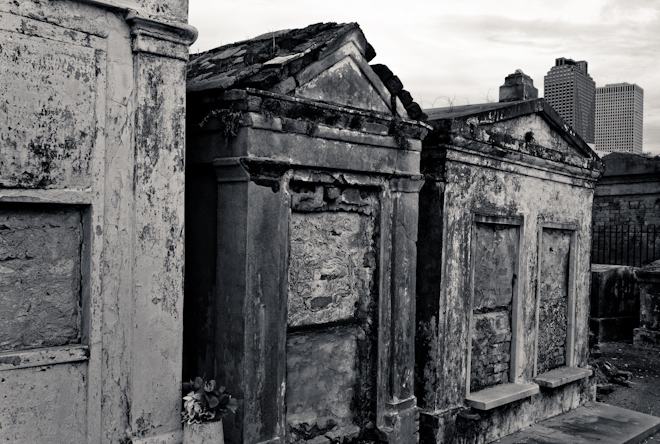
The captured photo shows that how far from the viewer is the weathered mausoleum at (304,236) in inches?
153

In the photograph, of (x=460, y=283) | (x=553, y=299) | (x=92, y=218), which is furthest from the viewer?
(x=553, y=299)

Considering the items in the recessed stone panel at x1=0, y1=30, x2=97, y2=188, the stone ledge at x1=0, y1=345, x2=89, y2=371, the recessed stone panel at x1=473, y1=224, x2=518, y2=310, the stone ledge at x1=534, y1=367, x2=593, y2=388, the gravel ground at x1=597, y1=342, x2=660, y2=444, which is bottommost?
the gravel ground at x1=597, y1=342, x2=660, y2=444

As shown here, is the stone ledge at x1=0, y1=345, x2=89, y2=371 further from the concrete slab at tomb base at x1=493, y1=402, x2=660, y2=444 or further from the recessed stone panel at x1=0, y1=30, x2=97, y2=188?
the concrete slab at tomb base at x1=493, y1=402, x2=660, y2=444

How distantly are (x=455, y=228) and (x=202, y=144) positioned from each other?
2.44m

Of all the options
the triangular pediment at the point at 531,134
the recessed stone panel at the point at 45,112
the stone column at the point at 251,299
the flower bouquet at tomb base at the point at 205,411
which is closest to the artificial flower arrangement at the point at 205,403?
the flower bouquet at tomb base at the point at 205,411

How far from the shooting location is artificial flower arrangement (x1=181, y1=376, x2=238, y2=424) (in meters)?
3.57

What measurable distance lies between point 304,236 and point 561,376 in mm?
4005

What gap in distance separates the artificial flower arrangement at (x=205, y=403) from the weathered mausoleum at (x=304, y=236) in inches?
8.3

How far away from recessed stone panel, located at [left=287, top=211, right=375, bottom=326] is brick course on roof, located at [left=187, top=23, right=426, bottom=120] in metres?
0.93

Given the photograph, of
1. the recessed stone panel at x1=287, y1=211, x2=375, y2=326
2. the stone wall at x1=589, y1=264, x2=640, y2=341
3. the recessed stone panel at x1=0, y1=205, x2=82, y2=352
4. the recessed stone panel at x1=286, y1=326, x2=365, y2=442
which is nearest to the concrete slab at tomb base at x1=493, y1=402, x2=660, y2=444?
the recessed stone panel at x1=286, y1=326, x2=365, y2=442

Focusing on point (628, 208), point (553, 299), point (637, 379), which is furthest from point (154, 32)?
point (628, 208)

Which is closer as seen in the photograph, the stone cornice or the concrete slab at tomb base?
the stone cornice

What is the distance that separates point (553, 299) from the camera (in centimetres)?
703

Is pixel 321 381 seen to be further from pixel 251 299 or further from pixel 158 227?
pixel 158 227
